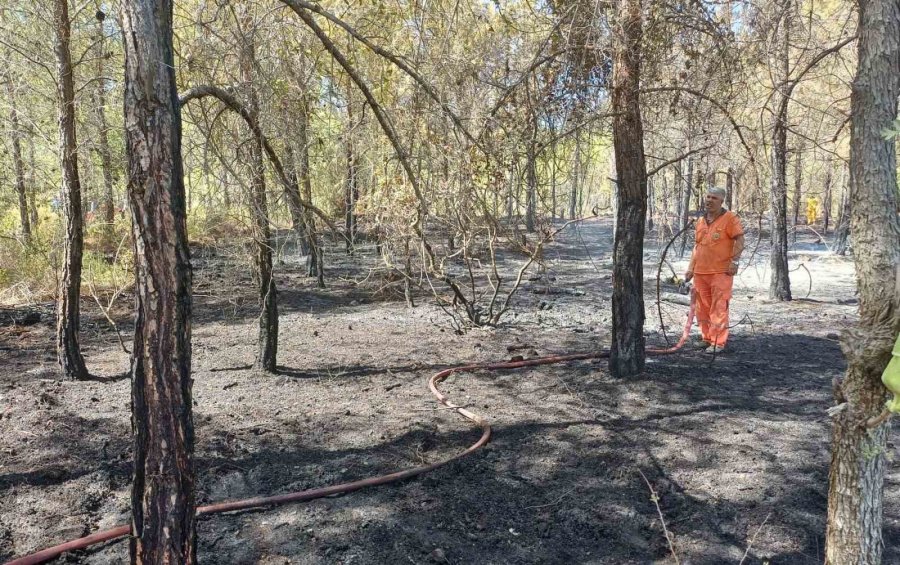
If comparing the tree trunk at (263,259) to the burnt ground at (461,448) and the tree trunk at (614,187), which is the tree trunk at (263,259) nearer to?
the burnt ground at (461,448)

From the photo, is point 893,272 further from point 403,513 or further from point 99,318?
point 99,318

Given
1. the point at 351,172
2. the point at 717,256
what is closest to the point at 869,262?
the point at 717,256

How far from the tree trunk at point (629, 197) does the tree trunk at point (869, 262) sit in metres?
3.04

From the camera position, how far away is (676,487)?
400 centimetres

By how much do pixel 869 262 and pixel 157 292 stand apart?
2.58m

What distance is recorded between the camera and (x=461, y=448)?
4.64m

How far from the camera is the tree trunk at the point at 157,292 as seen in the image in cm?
236

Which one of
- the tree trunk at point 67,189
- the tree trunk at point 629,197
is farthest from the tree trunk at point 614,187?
the tree trunk at point 67,189

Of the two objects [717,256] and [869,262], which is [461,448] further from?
[717,256]

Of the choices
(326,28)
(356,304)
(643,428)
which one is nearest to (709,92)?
(643,428)

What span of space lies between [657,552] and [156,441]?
2.57 meters

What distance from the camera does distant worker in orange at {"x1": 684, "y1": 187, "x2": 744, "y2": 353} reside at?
21.8 feet

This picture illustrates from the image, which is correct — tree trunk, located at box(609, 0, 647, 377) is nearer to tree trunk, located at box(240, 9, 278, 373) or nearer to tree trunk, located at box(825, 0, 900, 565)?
tree trunk, located at box(240, 9, 278, 373)

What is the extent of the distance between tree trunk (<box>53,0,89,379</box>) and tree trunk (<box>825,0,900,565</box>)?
5724 mm
